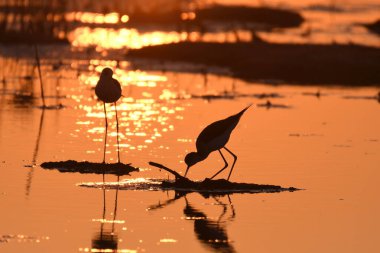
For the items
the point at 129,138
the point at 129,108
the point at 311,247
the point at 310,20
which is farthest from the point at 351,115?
the point at 310,20

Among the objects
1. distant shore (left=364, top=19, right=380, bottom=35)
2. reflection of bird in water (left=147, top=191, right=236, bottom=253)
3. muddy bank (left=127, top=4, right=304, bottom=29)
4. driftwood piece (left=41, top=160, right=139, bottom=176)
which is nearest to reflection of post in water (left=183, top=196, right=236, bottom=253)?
reflection of bird in water (left=147, top=191, right=236, bottom=253)

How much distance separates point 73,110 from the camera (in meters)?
23.4

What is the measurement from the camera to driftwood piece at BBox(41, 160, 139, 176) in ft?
52.6

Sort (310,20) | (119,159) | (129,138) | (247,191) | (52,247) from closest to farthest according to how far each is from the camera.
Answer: (52,247) < (247,191) < (119,159) < (129,138) < (310,20)

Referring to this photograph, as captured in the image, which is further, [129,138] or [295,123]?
[295,123]

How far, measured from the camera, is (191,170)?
16.5 m

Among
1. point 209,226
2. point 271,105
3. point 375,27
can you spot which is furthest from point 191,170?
point 375,27

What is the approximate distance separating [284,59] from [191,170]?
1821cm

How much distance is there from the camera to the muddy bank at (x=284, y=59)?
106 ft

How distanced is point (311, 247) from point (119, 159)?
533cm

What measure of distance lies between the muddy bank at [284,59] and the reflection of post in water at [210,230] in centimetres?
1784

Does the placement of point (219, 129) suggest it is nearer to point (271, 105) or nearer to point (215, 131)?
point (215, 131)

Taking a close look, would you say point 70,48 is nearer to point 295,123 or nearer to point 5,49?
point 5,49

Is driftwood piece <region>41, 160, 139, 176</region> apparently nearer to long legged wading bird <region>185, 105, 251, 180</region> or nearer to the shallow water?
the shallow water
